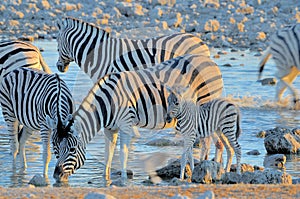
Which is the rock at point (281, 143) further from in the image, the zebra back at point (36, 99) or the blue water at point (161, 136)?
the zebra back at point (36, 99)

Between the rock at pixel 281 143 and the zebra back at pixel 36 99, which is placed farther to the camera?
the rock at pixel 281 143

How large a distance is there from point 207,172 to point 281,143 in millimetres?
2219

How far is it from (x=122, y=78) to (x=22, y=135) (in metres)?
1.70

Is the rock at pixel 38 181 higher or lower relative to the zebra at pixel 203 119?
lower

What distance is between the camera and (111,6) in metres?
35.7

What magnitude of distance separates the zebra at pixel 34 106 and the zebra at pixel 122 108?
0.77 feet

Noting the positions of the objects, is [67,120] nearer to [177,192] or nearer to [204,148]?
[204,148]

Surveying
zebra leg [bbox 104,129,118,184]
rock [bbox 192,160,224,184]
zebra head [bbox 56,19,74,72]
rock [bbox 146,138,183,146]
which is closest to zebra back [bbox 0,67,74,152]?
zebra leg [bbox 104,129,118,184]

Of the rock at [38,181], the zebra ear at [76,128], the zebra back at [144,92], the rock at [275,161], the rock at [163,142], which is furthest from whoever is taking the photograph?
the rock at [163,142]

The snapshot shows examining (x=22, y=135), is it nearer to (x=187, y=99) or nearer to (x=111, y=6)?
(x=187, y=99)

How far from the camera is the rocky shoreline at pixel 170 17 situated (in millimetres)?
28672

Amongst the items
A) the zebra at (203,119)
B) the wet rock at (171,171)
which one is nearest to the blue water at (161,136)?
the wet rock at (171,171)

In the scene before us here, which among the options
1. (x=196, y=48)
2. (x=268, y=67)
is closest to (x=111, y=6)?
(x=268, y=67)

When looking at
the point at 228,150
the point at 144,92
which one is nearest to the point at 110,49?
the point at 144,92
